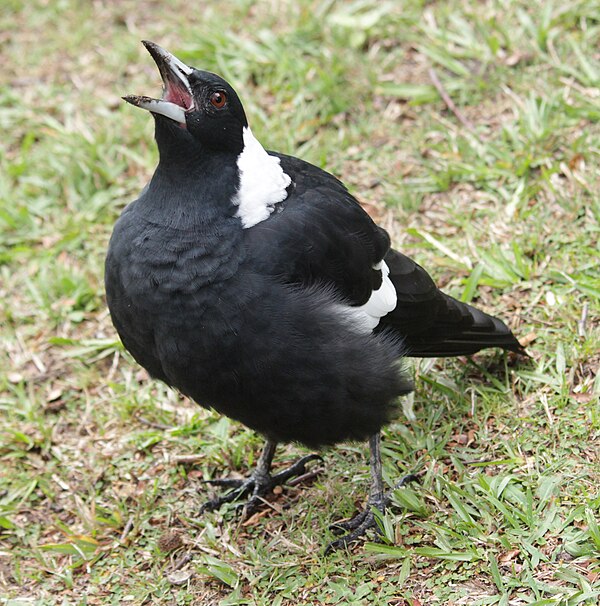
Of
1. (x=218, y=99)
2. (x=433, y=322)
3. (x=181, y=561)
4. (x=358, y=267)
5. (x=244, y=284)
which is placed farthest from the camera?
(x=433, y=322)

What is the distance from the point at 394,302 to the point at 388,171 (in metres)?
1.44

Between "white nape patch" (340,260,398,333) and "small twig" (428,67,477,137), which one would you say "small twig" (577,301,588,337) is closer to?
"white nape patch" (340,260,398,333)

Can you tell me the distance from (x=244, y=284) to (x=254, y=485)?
3.33 feet

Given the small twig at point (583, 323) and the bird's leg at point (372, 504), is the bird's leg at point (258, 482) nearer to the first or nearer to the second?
the bird's leg at point (372, 504)

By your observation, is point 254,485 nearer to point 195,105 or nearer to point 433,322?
point 433,322

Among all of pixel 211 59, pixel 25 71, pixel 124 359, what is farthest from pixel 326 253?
pixel 25 71

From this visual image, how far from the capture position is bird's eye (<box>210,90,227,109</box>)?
9.31 feet

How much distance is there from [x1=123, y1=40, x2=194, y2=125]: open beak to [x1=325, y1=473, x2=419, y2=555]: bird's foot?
1433mm

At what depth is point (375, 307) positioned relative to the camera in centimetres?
314

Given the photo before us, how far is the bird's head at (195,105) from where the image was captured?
110 inches

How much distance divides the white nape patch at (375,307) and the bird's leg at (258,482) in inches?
25.8

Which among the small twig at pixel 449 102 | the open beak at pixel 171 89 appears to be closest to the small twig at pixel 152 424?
the open beak at pixel 171 89

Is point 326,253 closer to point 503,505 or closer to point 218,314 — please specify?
point 218,314

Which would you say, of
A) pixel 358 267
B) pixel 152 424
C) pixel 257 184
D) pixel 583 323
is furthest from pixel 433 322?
pixel 152 424
